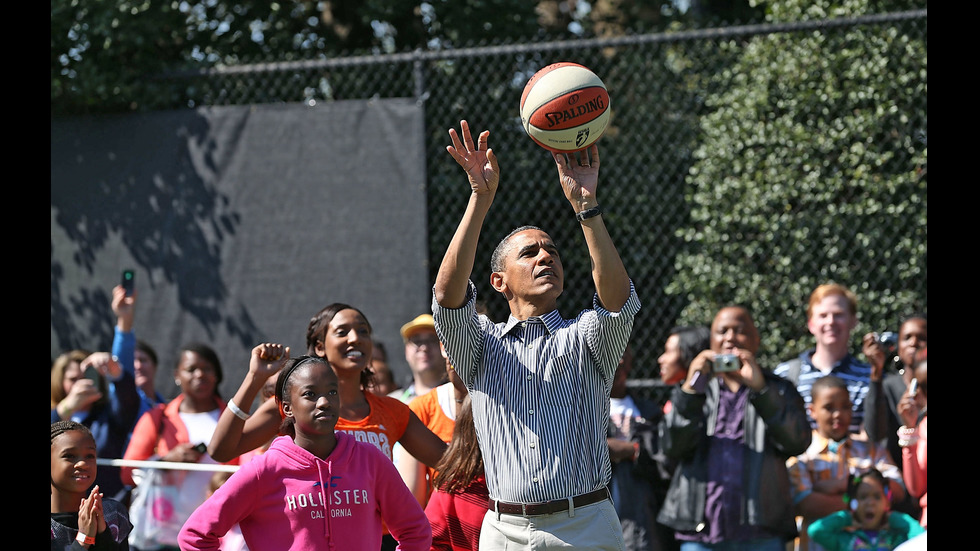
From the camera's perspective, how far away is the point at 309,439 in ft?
12.4

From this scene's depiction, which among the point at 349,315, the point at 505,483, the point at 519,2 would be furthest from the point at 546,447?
the point at 519,2

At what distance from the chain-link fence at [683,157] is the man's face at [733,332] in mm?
1958

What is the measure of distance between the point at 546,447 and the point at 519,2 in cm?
655

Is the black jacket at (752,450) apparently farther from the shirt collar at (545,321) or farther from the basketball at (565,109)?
the basketball at (565,109)

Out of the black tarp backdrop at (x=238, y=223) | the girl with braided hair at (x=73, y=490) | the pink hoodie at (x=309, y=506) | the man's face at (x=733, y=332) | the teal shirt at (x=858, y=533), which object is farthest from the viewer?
the black tarp backdrop at (x=238, y=223)

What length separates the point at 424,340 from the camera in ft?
19.9

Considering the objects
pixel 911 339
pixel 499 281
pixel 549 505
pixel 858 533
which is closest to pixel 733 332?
pixel 911 339

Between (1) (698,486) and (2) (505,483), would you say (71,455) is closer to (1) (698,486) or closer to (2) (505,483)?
(2) (505,483)

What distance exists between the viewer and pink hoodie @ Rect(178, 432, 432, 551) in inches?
140

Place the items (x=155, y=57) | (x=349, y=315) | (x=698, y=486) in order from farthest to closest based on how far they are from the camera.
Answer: (x=155, y=57)
(x=698, y=486)
(x=349, y=315)

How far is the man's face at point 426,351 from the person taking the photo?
6039 millimetres

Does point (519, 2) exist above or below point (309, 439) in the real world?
above

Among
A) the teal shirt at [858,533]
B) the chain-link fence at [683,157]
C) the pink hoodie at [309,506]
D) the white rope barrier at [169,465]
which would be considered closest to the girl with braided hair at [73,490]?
the pink hoodie at [309,506]

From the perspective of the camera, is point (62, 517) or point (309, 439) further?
point (62, 517)
